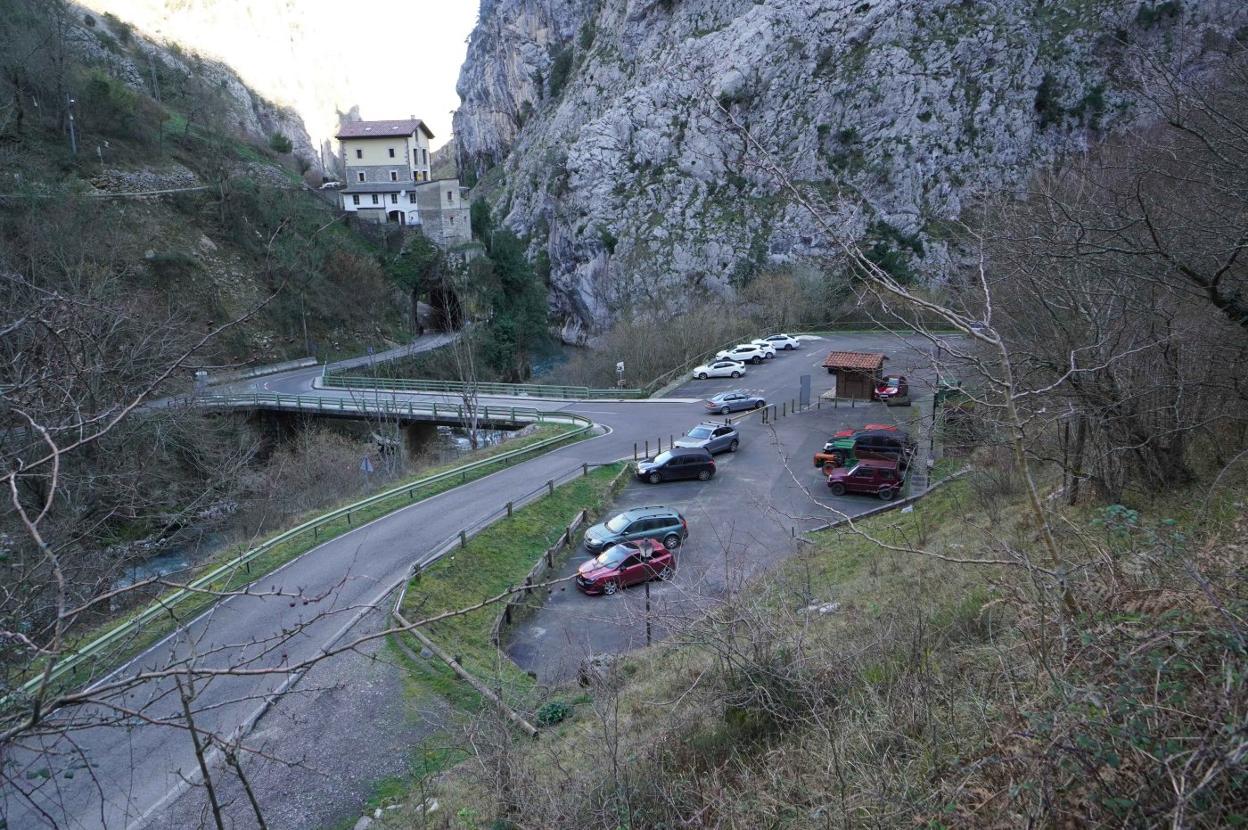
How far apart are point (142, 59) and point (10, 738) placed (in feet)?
325

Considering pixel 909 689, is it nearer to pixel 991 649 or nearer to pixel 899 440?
pixel 991 649

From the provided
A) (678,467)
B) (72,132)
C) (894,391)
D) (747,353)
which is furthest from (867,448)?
(72,132)

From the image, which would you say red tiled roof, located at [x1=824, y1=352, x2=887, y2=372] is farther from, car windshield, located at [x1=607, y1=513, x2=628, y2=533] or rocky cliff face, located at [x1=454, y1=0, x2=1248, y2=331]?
rocky cliff face, located at [x1=454, y1=0, x2=1248, y2=331]

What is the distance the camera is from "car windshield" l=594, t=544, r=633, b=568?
1711 centimetres

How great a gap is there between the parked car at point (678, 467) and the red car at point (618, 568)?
23.3ft

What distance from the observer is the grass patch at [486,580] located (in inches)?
486

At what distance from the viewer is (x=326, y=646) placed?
44.3 ft

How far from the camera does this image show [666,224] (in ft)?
217

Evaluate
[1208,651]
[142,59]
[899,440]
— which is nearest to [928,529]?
[899,440]

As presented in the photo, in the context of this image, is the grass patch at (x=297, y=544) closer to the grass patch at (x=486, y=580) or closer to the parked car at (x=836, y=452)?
the grass patch at (x=486, y=580)

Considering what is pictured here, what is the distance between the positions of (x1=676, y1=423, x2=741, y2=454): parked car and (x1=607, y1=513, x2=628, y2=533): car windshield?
793 cm

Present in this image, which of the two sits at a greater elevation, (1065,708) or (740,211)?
(740,211)

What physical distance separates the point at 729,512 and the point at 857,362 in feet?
47.6

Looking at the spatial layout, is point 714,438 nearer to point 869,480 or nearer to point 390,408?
point 869,480
